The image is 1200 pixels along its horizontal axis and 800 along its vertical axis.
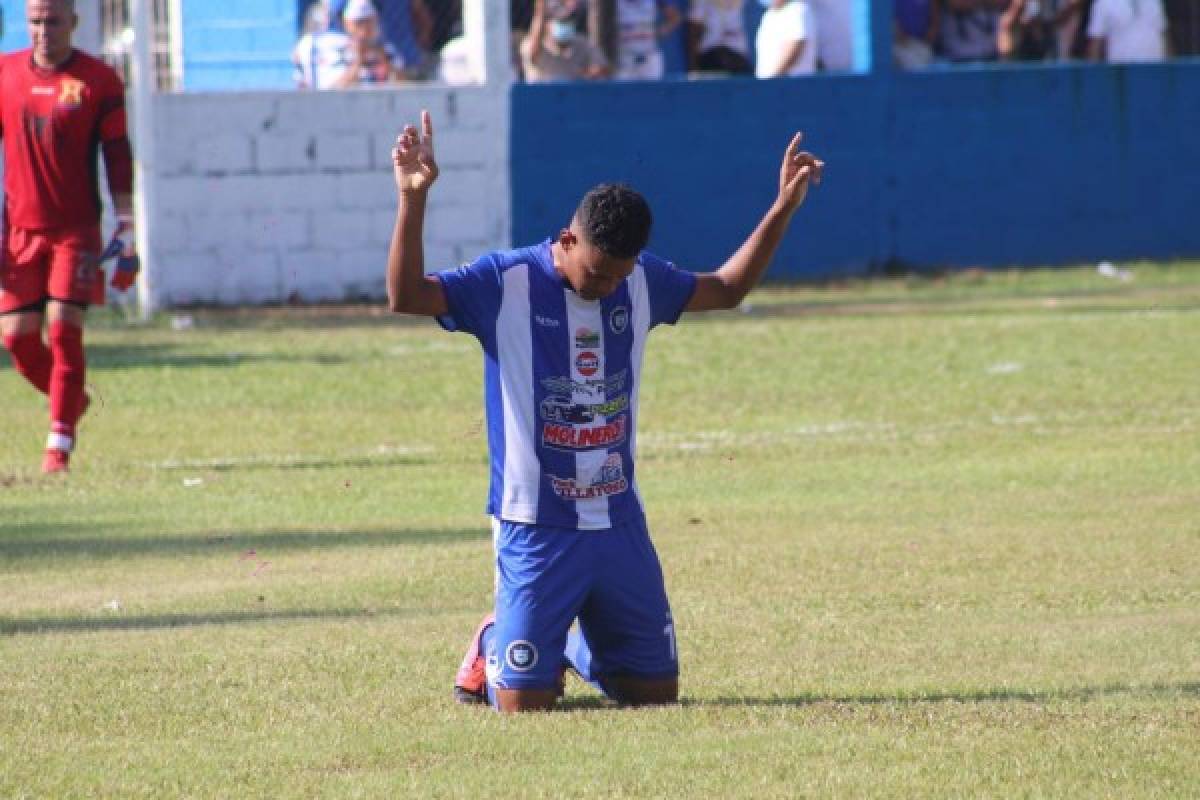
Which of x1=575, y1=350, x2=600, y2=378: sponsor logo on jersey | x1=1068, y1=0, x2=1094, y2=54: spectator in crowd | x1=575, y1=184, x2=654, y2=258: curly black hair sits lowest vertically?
x1=575, y1=350, x2=600, y2=378: sponsor logo on jersey

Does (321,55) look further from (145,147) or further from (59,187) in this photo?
(59,187)

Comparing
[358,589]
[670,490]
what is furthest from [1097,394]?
[358,589]

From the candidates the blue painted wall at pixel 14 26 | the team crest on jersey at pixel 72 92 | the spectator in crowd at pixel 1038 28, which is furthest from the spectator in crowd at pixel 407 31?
the team crest on jersey at pixel 72 92

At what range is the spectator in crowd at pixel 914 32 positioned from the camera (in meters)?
23.0

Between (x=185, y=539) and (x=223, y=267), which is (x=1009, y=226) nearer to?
(x=223, y=267)

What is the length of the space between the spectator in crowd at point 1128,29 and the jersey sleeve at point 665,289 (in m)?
17.1

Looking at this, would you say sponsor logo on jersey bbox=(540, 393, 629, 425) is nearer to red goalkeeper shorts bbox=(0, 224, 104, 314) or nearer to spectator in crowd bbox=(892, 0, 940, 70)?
red goalkeeper shorts bbox=(0, 224, 104, 314)

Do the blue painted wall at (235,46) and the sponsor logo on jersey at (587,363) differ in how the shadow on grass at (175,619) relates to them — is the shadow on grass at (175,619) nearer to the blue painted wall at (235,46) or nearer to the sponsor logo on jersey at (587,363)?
the sponsor logo on jersey at (587,363)

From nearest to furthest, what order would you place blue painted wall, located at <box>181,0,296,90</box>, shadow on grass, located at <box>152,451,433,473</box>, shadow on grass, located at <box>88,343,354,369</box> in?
shadow on grass, located at <box>152,451,433,473</box> < shadow on grass, located at <box>88,343,354,369</box> < blue painted wall, located at <box>181,0,296,90</box>

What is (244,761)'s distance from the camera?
6.24 m

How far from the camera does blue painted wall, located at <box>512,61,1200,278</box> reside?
21.6 meters

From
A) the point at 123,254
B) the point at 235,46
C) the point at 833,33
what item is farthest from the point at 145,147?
the point at 123,254

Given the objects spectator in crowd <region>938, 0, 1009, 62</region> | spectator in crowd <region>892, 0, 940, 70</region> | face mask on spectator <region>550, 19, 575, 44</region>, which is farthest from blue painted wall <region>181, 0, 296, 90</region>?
spectator in crowd <region>938, 0, 1009, 62</region>

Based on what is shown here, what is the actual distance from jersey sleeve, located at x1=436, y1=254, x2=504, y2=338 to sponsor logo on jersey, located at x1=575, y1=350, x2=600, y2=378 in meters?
0.27
